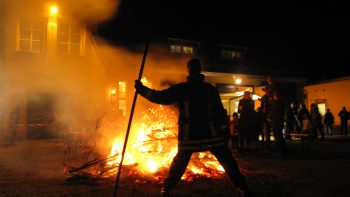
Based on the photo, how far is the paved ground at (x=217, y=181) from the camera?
4250 mm

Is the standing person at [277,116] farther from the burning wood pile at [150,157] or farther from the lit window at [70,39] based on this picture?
the lit window at [70,39]

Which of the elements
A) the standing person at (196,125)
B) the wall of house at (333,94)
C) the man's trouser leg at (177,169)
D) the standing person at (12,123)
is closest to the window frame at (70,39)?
the standing person at (12,123)

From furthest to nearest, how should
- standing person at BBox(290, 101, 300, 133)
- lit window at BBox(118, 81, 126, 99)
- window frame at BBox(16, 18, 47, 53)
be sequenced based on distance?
lit window at BBox(118, 81, 126, 99), standing person at BBox(290, 101, 300, 133), window frame at BBox(16, 18, 47, 53)

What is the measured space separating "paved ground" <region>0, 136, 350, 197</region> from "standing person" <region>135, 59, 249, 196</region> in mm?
430

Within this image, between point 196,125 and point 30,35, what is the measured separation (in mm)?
9858

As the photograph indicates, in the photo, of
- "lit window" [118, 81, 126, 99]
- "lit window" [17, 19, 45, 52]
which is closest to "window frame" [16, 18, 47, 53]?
"lit window" [17, 19, 45, 52]

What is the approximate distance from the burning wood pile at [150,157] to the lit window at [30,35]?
7.04m

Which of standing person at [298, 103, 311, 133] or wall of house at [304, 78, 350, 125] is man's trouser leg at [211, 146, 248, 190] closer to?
standing person at [298, 103, 311, 133]

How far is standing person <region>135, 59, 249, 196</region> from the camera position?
3.88 m

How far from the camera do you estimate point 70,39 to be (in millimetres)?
12055

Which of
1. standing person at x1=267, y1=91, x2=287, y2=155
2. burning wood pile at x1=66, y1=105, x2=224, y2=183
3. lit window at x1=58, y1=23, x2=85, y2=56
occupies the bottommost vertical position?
burning wood pile at x1=66, y1=105, x2=224, y2=183

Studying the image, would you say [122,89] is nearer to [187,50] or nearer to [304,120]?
[187,50]

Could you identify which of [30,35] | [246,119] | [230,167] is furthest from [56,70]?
[230,167]

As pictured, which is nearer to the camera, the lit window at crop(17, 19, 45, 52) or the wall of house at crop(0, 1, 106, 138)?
the wall of house at crop(0, 1, 106, 138)
